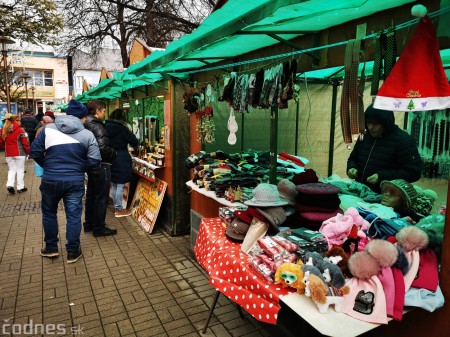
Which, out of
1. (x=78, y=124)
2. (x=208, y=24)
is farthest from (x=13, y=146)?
(x=208, y=24)

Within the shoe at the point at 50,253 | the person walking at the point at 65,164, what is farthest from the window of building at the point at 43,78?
the shoe at the point at 50,253

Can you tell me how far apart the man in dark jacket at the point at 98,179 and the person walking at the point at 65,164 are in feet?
2.54

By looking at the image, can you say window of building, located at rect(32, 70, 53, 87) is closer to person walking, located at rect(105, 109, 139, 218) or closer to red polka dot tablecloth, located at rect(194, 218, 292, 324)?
person walking, located at rect(105, 109, 139, 218)

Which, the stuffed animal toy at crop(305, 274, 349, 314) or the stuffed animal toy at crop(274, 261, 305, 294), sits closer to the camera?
the stuffed animal toy at crop(305, 274, 349, 314)

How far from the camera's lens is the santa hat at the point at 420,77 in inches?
67.1

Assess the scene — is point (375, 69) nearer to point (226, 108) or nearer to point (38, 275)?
point (226, 108)

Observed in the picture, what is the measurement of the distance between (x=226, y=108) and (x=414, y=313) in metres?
4.06

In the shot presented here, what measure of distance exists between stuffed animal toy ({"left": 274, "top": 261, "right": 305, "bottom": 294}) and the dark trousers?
4.15 metres

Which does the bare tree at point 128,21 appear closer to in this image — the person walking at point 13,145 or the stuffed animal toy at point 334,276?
the person walking at point 13,145

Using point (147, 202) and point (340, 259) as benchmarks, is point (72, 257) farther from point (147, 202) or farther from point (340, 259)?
point (340, 259)

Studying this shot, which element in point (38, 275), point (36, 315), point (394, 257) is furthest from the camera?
point (38, 275)

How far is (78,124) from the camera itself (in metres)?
4.47

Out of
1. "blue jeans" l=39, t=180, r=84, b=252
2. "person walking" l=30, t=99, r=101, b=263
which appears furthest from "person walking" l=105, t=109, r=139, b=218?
"blue jeans" l=39, t=180, r=84, b=252

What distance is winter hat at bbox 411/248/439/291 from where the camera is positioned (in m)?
1.87
